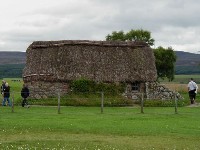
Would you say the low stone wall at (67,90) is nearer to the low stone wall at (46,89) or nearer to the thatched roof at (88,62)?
the low stone wall at (46,89)

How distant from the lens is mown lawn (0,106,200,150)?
735 inches

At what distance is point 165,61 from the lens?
253ft

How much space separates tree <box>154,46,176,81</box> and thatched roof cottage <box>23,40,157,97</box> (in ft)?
100

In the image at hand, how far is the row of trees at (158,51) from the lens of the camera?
76062 mm

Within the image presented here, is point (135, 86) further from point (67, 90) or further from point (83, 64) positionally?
point (67, 90)

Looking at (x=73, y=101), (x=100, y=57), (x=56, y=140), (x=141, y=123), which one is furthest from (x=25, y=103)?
(x=56, y=140)

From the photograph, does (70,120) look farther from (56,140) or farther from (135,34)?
(135,34)

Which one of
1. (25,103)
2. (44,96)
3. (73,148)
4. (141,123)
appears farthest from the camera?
(44,96)

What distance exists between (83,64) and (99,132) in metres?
21.9

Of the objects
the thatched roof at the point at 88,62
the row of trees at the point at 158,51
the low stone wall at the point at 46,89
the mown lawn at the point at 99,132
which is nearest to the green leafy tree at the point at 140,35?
the row of trees at the point at 158,51

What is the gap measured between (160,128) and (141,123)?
2209 millimetres

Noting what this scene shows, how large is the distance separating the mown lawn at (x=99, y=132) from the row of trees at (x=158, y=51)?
45.9 m

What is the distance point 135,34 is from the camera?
250 ft

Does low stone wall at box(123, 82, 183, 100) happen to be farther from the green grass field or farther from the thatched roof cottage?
the green grass field
